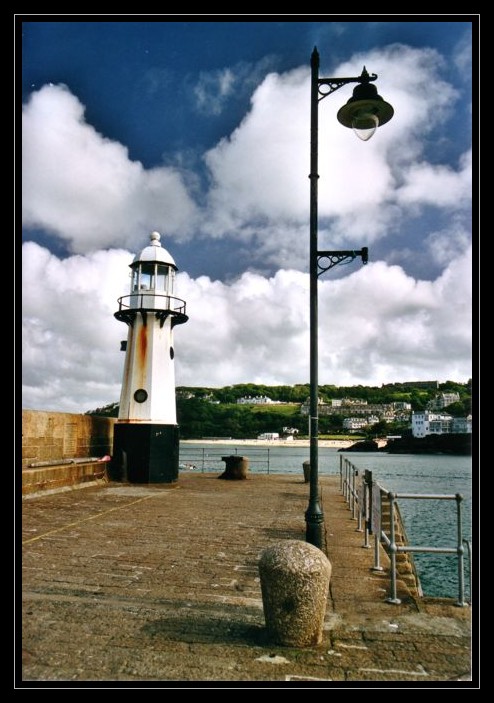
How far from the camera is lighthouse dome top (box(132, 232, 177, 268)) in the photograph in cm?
1845

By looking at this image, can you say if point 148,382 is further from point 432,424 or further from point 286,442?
point 432,424

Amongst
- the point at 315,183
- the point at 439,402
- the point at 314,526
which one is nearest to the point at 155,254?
the point at 315,183

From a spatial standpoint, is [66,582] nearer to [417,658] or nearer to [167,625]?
[167,625]

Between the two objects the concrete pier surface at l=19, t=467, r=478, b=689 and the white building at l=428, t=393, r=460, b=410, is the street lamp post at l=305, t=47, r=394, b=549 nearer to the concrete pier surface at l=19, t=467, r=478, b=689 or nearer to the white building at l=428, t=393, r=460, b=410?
the concrete pier surface at l=19, t=467, r=478, b=689

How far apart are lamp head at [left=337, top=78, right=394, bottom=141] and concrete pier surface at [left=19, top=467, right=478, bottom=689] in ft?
17.8

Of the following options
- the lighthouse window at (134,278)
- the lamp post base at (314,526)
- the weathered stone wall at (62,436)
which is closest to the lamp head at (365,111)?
the lamp post base at (314,526)

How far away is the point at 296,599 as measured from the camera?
13.8ft

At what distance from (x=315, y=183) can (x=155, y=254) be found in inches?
474

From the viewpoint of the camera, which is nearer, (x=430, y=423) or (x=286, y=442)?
(x=430, y=423)

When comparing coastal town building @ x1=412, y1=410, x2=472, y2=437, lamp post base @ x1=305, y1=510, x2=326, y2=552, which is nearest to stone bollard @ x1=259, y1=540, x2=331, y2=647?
lamp post base @ x1=305, y1=510, x2=326, y2=552

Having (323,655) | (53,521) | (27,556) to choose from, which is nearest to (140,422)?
(53,521)

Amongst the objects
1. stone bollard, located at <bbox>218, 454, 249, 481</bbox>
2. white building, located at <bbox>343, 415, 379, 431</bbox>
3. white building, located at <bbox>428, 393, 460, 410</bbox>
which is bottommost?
white building, located at <bbox>343, 415, 379, 431</bbox>

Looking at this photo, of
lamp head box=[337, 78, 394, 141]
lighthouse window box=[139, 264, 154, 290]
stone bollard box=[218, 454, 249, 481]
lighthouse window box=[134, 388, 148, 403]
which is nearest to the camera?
lamp head box=[337, 78, 394, 141]
